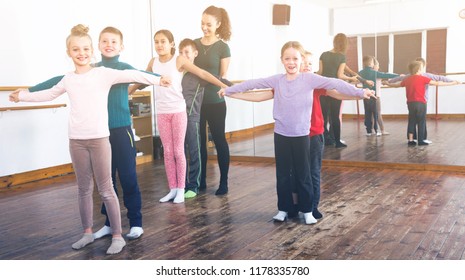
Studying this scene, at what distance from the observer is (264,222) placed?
319 cm

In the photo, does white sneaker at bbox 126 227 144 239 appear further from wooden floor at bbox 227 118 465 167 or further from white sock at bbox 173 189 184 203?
wooden floor at bbox 227 118 465 167

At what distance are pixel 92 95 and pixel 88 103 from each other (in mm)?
45

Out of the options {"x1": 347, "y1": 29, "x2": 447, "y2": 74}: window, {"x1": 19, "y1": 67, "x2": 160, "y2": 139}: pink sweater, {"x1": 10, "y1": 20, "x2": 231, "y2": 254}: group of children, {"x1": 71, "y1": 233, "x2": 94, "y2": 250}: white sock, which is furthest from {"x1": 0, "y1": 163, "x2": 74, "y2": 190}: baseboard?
{"x1": 347, "y1": 29, "x2": 447, "y2": 74}: window

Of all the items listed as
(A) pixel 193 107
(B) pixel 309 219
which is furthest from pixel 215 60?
(B) pixel 309 219

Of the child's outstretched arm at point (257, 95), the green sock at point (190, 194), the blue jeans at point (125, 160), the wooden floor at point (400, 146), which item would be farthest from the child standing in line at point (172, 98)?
the wooden floor at point (400, 146)

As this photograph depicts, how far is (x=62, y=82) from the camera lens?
8.58 feet

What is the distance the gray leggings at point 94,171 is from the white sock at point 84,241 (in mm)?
112

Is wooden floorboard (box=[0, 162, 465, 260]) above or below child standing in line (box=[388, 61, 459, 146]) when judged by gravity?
below

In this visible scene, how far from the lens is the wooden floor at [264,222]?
2621 millimetres

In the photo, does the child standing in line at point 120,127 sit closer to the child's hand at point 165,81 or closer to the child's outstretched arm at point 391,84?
the child's hand at point 165,81

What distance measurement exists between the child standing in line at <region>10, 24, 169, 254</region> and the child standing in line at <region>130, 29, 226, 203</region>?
37.6 inches

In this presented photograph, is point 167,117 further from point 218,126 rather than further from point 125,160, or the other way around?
point 125,160

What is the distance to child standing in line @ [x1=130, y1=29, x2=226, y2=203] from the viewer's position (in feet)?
11.7

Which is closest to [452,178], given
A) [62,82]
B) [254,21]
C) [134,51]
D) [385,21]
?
[385,21]
